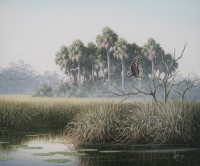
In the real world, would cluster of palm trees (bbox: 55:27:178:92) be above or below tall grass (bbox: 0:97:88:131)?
above

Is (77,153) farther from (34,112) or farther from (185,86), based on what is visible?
(185,86)

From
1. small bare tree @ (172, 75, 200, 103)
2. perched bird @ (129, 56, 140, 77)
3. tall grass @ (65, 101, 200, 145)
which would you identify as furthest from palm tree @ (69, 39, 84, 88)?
small bare tree @ (172, 75, 200, 103)

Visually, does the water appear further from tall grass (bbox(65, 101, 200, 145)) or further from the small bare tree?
the small bare tree

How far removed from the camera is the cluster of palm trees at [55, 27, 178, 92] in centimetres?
602

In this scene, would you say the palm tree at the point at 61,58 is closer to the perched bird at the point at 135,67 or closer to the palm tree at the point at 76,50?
the palm tree at the point at 76,50

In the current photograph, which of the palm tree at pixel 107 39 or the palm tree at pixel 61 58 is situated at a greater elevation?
the palm tree at pixel 107 39

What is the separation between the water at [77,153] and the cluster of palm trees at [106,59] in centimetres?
72

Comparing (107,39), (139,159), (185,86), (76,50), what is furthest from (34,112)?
(185,86)

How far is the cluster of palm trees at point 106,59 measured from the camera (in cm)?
Result: 602

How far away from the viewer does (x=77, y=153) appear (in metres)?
5.79

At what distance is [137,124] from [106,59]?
846mm

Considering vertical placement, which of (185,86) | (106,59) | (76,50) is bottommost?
(185,86)

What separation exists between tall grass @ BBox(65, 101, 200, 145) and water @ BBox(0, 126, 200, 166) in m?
0.10

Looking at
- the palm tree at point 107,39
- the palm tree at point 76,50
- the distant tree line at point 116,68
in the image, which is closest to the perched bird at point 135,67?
the distant tree line at point 116,68
